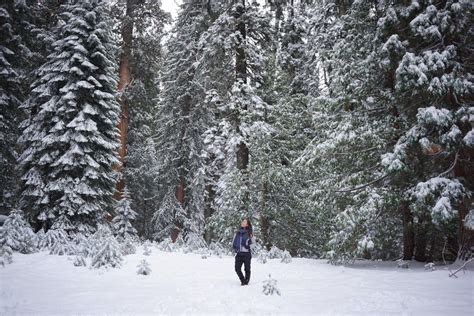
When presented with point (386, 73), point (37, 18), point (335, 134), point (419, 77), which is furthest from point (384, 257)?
point (37, 18)

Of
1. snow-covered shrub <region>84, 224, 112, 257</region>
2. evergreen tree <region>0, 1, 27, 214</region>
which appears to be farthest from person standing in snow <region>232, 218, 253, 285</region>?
evergreen tree <region>0, 1, 27, 214</region>

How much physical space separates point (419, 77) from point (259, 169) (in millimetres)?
7408

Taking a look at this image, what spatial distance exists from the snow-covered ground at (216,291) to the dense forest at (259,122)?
4.39 feet

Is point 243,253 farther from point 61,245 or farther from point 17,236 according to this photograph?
point 17,236

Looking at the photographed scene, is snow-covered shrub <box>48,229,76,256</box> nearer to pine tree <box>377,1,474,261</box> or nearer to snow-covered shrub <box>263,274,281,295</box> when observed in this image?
snow-covered shrub <box>263,274,281,295</box>

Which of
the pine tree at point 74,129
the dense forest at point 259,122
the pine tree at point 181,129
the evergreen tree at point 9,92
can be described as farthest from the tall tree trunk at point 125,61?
the evergreen tree at point 9,92

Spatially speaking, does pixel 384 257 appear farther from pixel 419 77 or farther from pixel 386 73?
pixel 419 77

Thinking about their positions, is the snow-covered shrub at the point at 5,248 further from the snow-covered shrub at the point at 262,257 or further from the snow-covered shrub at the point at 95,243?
the snow-covered shrub at the point at 262,257

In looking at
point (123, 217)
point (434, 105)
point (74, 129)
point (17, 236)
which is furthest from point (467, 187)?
point (123, 217)

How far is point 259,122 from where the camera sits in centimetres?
1417

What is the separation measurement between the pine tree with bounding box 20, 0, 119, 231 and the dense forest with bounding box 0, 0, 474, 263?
0.24 feet

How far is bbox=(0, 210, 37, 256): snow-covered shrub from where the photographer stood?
416 inches

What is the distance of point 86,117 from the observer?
13875mm

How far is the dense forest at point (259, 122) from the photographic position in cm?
904
